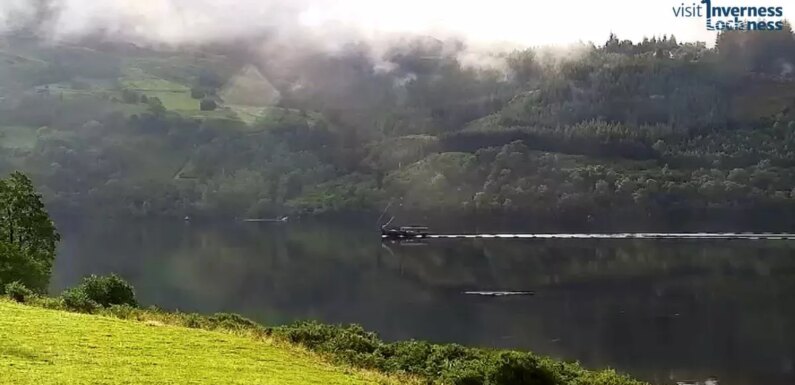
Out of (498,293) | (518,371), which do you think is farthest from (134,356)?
(498,293)

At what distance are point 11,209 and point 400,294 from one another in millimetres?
79463

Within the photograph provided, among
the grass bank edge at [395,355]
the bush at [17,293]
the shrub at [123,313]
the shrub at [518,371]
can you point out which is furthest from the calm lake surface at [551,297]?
the bush at [17,293]

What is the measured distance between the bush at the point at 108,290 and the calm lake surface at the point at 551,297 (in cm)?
5070

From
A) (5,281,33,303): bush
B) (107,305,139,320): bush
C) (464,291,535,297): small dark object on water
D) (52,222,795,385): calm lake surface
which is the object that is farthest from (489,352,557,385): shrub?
(464,291,535,297): small dark object on water

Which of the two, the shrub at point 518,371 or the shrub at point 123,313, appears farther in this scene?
the shrub at point 518,371

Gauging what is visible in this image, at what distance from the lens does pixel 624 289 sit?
449 feet

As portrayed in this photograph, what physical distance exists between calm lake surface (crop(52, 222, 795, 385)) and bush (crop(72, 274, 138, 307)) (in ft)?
166

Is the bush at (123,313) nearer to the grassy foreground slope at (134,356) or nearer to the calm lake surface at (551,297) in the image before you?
the grassy foreground slope at (134,356)

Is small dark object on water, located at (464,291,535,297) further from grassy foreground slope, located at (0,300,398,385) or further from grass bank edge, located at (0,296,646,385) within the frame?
grassy foreground slope, located at (0,300,398,385)

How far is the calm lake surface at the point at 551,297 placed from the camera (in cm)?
9331

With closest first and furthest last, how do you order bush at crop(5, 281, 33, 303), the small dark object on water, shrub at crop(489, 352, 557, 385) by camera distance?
bush at crop(5, 281, 33, 303)
shrub at crop(489, 352, 557, 385)
the small dark object on water

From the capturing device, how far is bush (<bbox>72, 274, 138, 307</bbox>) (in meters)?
51.9

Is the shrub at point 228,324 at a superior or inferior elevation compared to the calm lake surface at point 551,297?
superior

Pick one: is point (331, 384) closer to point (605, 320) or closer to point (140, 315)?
point (140, 315)
